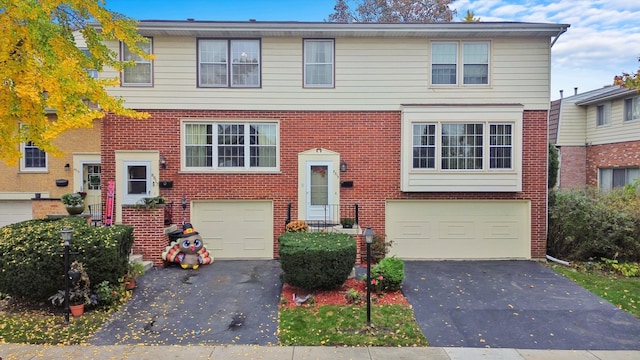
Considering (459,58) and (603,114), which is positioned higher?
(459,58)

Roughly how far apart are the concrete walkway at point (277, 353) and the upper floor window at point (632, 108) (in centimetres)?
1265

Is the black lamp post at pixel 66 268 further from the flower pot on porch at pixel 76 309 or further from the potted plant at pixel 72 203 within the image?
the potted plant at pixel 72 203

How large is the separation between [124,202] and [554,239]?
1256 cm

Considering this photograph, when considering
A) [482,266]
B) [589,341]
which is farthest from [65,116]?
[482,266]

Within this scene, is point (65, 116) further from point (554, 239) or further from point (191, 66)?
point (554, 239)

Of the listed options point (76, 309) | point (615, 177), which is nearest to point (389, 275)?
point (76, 309)

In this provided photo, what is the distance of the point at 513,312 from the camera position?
7.01 m

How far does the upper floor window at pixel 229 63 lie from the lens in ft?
34.9

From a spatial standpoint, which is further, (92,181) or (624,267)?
(92,181)

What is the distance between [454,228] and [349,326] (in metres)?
5.81

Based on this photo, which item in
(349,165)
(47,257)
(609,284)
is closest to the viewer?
(47,257)

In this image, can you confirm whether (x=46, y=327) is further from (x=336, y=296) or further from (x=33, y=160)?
(x=33, y=160)

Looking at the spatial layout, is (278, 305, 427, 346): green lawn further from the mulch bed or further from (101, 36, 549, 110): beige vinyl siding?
(101, 36, 549, 110): beige vinyl siding

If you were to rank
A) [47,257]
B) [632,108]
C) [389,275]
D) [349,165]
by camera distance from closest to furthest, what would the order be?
[47,257]
[389,275]
[349,165]
[632,108]
